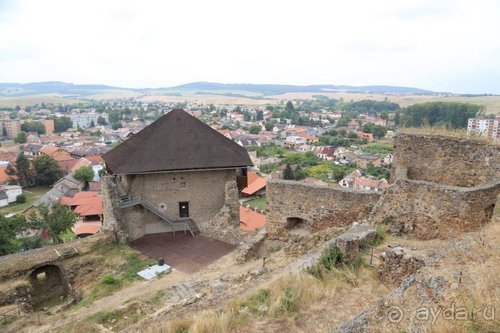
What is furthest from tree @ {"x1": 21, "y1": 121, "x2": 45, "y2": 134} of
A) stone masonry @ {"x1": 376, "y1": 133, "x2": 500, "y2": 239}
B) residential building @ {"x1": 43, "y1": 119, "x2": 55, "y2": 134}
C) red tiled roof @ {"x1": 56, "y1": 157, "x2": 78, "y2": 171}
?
stone masonry @ {"x1": 376, "y1": 133, "x2": 500, "y2": 239}

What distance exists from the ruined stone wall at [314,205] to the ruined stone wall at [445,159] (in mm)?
1988

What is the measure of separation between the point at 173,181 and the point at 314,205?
24.3ft

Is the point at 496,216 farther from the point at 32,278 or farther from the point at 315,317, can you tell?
the point at 32,278

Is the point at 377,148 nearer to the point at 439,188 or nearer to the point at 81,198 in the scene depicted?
the point at 81,198

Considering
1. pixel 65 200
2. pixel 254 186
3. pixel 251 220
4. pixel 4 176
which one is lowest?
pixel 4 176

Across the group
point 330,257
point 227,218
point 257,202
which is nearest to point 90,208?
point 257,202

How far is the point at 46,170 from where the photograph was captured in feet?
250

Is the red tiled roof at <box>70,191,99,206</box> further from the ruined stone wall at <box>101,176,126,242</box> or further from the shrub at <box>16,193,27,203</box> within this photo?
the ruined stone wall at <box>101,176,126,242</box>

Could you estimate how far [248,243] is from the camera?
14195 millimetres

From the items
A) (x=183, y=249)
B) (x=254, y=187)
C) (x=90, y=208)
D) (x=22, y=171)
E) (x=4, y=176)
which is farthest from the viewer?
(x=4, y=176)

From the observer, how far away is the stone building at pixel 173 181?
16.7 meters

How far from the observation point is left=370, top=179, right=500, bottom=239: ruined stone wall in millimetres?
9188

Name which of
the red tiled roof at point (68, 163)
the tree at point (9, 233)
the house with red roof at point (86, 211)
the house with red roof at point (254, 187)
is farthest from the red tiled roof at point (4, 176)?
the house with red roof at point (254, 187)

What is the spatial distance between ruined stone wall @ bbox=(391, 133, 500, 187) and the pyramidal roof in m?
7.08
